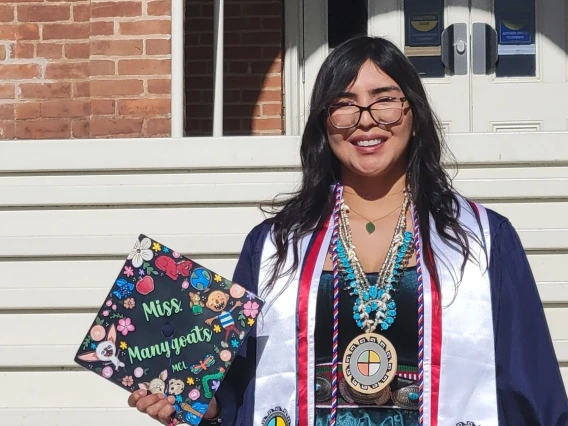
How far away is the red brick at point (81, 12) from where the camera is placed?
5.59m

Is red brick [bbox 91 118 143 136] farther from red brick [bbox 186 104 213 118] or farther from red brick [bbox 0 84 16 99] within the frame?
red brick [bbox 186 104 213 118]

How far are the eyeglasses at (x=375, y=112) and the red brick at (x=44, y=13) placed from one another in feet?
11.2

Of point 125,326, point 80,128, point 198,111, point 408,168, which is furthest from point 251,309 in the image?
point 198,111

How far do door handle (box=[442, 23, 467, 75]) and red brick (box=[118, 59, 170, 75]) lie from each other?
1.96 metres

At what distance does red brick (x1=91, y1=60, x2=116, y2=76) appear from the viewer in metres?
5.17

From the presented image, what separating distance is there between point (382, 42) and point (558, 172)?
190 cm

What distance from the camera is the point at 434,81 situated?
6234 millimetres

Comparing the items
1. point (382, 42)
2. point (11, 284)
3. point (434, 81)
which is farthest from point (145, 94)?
point (382, 42)

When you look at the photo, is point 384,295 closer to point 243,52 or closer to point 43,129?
point 43,129

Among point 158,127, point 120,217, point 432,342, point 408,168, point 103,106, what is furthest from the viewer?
point 103,106

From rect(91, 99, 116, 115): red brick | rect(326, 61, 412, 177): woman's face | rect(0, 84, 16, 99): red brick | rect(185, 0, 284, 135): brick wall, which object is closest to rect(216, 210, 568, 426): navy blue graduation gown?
rect(326, 61, 412, 177): woman's face

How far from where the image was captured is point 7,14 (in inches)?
224

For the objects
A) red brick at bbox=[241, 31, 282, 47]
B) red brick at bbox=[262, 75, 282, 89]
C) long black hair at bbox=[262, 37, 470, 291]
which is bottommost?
long black hair at bbox=[262, 37, 470, 291]

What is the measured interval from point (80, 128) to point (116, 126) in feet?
1.49
